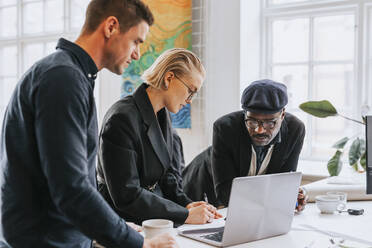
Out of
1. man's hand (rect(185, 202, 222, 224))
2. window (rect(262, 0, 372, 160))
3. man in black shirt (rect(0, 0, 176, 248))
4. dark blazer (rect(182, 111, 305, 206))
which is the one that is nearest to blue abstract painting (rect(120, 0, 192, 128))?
window (rect(262, 0, 372, 160))

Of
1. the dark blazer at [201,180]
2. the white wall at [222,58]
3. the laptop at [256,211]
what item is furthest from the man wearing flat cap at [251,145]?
the white wall at [222,58]

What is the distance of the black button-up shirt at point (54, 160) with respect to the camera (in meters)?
1.11

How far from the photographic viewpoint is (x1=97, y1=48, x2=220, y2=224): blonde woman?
→ 188 centimetres

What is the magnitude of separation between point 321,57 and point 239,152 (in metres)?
1.93

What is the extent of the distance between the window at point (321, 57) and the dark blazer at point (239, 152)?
1.50 meters

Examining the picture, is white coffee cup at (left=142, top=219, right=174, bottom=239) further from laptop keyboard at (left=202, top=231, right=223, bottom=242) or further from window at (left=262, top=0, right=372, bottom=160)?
window at (left=262, top=0, right=372, bottom=160)

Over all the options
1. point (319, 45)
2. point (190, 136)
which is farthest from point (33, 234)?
point (319, 45)

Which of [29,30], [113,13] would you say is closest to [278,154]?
[113,13]

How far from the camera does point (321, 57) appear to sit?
398 cm

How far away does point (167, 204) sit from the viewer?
1.92 m

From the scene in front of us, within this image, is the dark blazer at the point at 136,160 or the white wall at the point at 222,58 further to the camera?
the white wall at the point at 222,58

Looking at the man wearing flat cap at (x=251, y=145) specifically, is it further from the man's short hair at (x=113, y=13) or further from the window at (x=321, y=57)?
the window at (x=321, y=57)

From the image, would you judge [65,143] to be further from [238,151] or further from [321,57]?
[321,57]

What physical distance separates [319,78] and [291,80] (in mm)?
257
